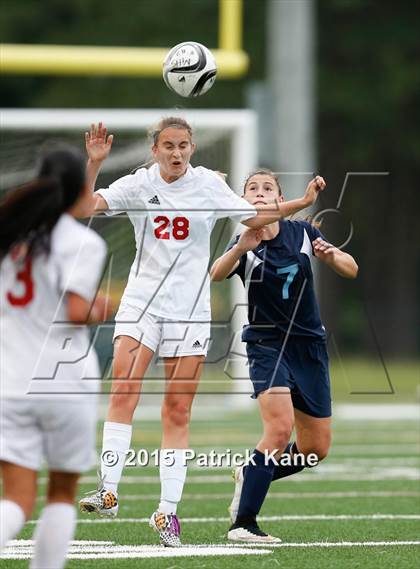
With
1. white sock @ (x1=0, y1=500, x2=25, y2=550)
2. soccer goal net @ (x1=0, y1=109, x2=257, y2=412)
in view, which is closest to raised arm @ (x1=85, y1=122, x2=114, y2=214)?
white sock @ (x1=0, y1=500, x2=25, y2=550)

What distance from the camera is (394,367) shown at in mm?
26266

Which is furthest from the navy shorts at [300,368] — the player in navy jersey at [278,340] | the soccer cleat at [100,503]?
the soccer cleat at [100,503]

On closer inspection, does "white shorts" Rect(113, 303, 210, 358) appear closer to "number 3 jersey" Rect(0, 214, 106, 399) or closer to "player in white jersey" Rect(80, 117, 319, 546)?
"player in white jersey" Rect(80, 117, 319, 546)

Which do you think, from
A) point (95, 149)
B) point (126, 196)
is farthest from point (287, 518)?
point (95, 149)

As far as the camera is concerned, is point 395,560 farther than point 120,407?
No

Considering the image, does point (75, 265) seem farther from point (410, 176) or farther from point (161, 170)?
point (410, 176)

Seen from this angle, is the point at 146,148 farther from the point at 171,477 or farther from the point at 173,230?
the point at 171,477

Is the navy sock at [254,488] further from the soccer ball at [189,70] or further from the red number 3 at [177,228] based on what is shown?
the soccer ball at [189,70]

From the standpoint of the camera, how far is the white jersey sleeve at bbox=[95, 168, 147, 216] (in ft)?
22.0

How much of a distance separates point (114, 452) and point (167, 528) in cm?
42

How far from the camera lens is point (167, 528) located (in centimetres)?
641

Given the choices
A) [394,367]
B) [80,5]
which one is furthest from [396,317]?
[80,5]

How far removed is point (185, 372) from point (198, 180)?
91 cm

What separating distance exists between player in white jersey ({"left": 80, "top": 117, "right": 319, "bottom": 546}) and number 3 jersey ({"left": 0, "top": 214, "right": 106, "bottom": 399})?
71.3 inches
